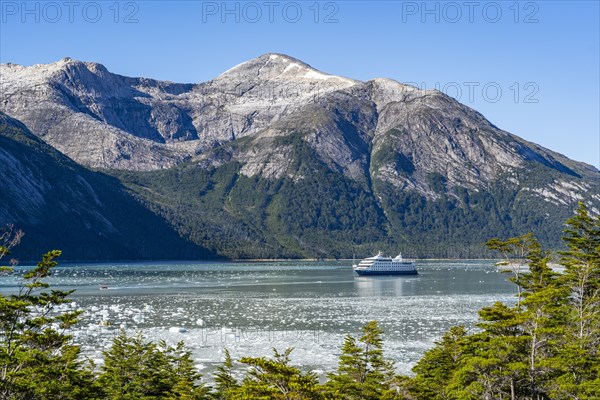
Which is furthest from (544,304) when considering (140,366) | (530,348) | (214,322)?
(214,322)

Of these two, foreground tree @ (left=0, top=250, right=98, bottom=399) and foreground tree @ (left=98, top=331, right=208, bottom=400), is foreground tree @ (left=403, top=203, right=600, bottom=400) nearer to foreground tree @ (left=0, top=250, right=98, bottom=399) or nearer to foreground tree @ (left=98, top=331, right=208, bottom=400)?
foreground tree @ (left=98, top=331, right=208, bottom=400)

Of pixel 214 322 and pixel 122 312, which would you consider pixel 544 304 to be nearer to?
pixel 214 322

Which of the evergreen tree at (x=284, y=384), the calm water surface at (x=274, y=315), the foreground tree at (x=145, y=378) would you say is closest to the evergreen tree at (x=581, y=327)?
the evergreen tree at (x=284, y=384)

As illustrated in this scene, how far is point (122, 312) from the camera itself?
111938 millimetres

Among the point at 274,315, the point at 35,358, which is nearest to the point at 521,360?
the point at 35,358

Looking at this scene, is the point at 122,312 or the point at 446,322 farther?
the point at 122,312

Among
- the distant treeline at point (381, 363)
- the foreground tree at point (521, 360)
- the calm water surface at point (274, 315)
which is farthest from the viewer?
the calm water surface at point (274, 315)

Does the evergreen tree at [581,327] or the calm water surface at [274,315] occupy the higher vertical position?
the evergreen tree at [581,327]

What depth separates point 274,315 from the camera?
367ft

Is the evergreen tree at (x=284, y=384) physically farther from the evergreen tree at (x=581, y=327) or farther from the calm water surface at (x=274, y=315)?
the calm water surface at (x=274, y=315)

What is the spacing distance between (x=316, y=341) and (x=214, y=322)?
23827 mm

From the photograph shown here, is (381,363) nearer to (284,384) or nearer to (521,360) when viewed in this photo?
(521,360)

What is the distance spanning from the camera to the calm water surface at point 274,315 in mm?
76812

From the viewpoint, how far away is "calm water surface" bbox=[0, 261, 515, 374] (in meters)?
76.8
